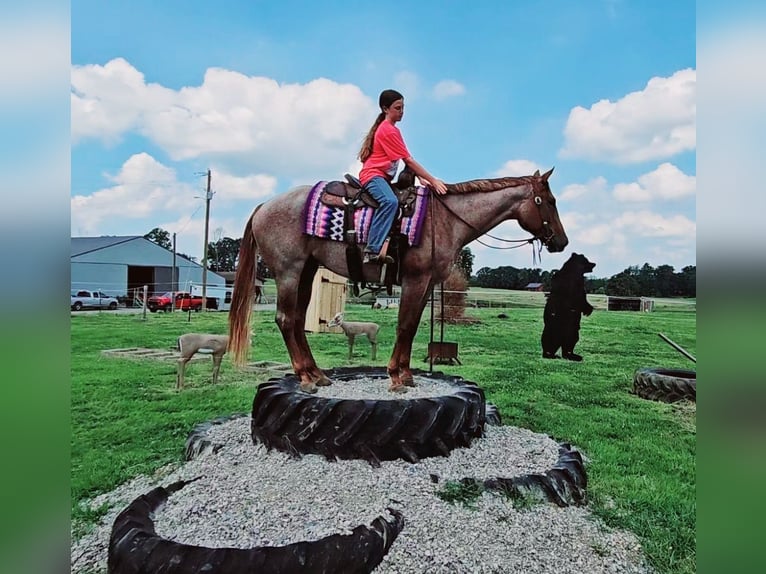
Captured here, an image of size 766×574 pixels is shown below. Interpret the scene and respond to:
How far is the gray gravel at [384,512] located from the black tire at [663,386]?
74.6 inches

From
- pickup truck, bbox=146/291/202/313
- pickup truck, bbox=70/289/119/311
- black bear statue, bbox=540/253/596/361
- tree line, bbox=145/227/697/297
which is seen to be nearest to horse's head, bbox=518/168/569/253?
tree line, bbox=145/227/697/297

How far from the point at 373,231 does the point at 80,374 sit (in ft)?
9.82

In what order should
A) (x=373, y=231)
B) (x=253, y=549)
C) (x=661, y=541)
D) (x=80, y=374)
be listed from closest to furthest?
(x=253, y=549) → (x=661, y=541) → (x=373, y=231) → (x=80, y=374)

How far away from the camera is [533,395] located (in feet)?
14.2

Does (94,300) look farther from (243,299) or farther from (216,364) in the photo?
(243,299)

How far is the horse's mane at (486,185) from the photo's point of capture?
3072 mm

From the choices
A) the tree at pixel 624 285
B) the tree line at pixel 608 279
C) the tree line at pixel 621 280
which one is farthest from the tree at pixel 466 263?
the tree at pixel 624 285

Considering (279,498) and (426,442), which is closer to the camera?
(279,498)

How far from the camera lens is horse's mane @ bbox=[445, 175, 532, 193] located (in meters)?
3.07

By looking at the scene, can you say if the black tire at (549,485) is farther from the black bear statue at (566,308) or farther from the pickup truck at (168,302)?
the pickup truck at (168,302)

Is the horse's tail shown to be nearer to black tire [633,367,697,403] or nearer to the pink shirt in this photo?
the pink shirt
